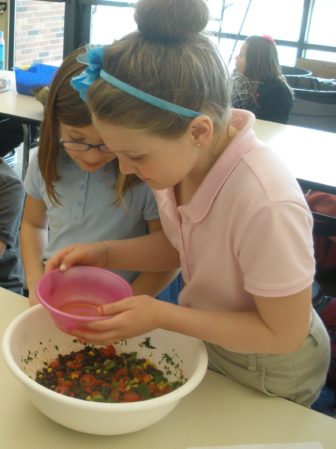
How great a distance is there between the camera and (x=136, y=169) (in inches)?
35.0

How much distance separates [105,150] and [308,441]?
2.35ft

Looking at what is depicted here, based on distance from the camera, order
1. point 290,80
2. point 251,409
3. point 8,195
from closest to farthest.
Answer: point 251,409, point 8,195, point 290,80

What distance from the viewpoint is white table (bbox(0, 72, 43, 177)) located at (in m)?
2.56

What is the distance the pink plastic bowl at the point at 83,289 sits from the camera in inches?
38.7

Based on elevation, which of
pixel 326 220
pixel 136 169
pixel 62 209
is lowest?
pixel 326 220

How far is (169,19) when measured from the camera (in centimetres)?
79

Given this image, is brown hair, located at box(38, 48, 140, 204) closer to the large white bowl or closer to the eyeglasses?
the eyeglasses

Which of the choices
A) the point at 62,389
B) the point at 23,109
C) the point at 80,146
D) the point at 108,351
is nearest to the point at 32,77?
the point at 23,109

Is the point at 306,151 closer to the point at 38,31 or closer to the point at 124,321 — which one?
the point at 124,321

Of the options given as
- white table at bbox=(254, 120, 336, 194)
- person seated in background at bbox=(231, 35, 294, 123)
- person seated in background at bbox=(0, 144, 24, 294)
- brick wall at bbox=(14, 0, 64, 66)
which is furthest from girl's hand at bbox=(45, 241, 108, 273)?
brick wall at bbox=(14, 0, 64, 66)

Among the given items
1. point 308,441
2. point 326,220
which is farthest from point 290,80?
point 308,441

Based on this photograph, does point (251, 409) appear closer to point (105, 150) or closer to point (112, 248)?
point (112, 248)

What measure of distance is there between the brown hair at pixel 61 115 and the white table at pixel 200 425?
0.51 meters

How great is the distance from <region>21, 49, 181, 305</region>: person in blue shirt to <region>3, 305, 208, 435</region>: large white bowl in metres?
0.25
